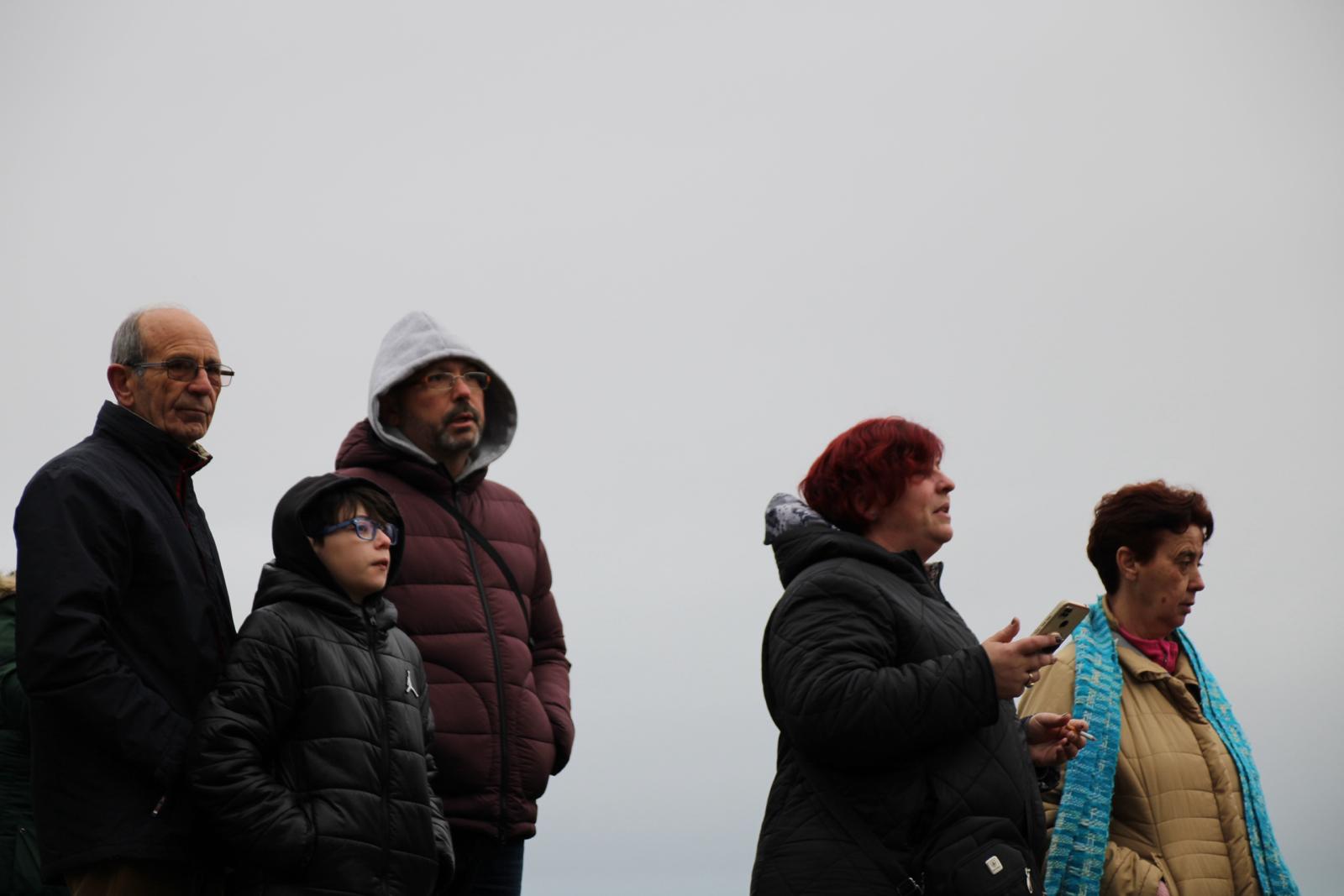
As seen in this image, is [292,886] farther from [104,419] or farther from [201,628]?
[104,419]

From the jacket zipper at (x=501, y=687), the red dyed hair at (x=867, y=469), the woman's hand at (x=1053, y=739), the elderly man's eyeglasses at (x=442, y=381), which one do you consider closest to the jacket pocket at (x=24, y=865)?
the jacket zipper at (x=501, y=687)

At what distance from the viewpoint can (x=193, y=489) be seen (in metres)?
4.45

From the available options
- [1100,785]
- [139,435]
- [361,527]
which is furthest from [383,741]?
[1100,785]

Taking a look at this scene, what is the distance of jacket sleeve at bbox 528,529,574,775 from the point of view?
5152 millimetres

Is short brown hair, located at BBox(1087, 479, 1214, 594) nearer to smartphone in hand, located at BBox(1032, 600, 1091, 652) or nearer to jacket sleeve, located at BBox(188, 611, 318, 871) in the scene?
smartphone in hand, located at BBox(1032, 600, 1091, 652)

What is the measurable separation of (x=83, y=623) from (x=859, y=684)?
1863 millimetres

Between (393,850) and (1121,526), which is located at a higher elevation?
(1121,526)

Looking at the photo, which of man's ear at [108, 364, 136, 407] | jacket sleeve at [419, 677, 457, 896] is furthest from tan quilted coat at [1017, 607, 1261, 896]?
man's ear at [108, 364, 136, 407]

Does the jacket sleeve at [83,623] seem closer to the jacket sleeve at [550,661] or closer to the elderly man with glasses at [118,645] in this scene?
the elderly man with glasses at [118,645]

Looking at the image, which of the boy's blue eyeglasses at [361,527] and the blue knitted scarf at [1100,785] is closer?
the boy's blue eyeglasses at [361,527]

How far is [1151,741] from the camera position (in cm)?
532

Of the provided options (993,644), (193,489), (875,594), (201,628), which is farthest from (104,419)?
(993,644)

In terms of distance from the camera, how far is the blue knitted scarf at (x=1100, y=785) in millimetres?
5039

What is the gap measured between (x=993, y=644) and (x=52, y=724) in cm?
229
